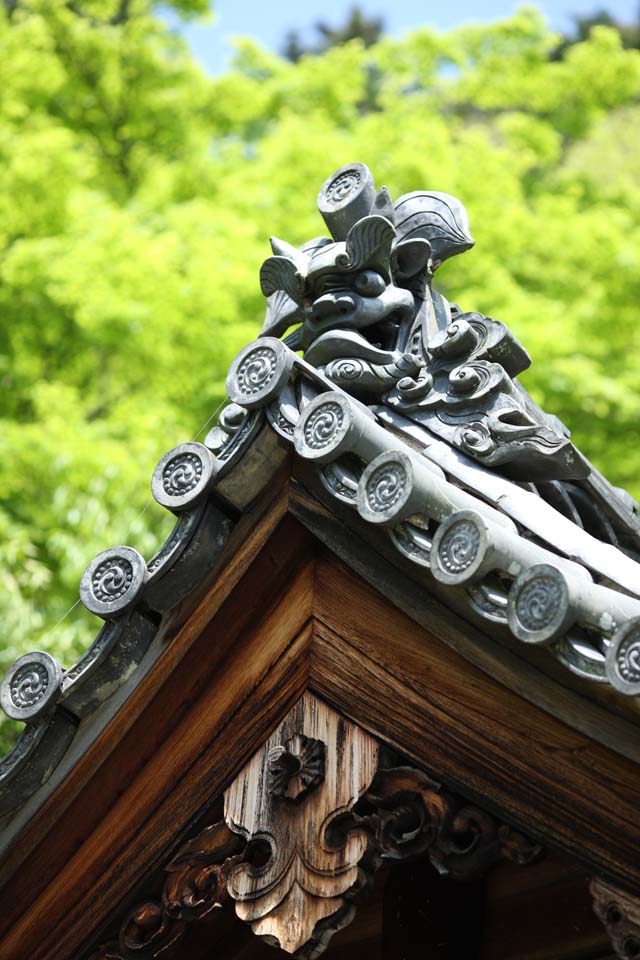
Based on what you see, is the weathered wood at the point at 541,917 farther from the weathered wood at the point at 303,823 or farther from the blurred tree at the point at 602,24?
the blurred tree at the point at 602,24

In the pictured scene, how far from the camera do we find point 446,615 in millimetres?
2531

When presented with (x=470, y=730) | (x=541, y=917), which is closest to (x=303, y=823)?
(x=470, y=730)

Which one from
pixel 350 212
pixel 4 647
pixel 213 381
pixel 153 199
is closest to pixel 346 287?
pixel 350 212

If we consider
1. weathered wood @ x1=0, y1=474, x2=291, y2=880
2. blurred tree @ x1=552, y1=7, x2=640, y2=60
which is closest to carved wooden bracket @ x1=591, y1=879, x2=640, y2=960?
weathered wood @ x1=0, y1=474, x2=291, y2=880

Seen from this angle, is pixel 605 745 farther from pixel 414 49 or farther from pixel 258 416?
pixel 414 49

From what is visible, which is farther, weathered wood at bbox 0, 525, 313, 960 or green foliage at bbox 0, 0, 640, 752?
green foliage at bbox 0, 0, 640, 752

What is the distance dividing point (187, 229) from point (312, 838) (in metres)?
8.32

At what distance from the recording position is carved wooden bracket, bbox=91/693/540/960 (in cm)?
251

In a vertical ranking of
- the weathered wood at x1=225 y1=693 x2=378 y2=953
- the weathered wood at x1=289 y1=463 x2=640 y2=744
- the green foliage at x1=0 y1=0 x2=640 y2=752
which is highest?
the green foliage at x1=0 y1=0 x2=640 y2=752

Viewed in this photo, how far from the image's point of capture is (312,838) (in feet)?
8.70

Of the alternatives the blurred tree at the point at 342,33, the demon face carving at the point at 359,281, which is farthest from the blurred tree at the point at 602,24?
the demon face carving at the point at 359,281

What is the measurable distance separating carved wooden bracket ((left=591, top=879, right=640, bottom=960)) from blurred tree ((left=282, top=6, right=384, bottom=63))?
33.1 m

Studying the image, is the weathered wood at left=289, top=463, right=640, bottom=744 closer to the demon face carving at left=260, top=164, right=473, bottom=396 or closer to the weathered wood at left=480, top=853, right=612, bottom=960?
the demon face carving at left=260, top=164, right=473, bottom=396

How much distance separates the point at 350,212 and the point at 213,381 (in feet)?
23.7
